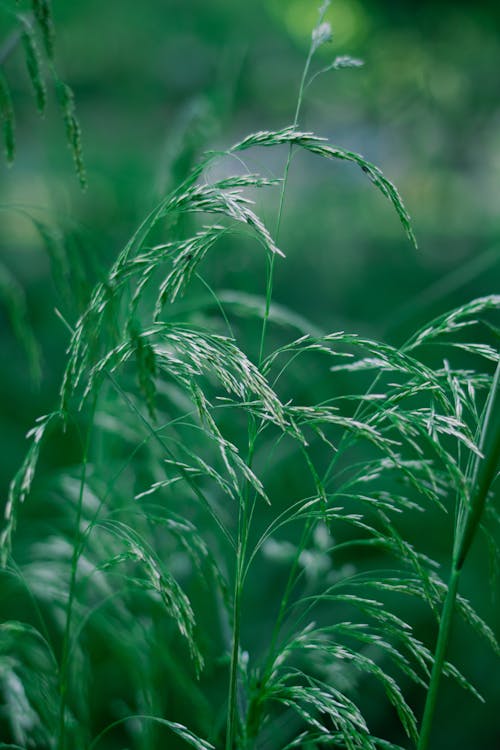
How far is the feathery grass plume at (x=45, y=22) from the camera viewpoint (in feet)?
1.90

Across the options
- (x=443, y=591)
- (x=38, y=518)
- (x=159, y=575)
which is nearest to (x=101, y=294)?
(x=159, y=575)

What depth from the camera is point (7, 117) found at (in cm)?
63

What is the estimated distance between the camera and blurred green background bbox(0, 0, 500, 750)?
3.45 meters

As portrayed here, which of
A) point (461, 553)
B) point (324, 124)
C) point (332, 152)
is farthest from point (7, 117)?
point (324, 124)

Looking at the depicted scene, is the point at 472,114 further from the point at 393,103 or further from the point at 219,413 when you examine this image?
the point at 219,413

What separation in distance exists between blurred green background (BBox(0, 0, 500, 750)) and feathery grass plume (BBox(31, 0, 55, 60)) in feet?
6.78

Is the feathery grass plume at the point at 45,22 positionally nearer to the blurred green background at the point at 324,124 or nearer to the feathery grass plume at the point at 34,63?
the feathery grass plume at the point at 34,63

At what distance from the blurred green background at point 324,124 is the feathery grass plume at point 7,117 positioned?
2.02 m

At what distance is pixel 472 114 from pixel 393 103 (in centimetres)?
47

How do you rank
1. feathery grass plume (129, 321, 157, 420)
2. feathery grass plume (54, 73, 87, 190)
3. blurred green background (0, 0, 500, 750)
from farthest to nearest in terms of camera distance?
blurred green background (0, 0, 500, 750)
feathery grass plume (54, 73, 87, 190)
feathery grass plume (129, 321, 157, 420)

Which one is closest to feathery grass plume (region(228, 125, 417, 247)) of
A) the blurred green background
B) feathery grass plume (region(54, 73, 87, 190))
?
feathery grass plume (region(54, 73, 87, 190))

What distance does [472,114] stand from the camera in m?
4.73

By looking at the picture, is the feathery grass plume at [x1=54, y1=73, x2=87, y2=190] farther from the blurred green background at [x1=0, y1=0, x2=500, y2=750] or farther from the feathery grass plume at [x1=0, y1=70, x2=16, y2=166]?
the blurred green background at [x1=0, y1=0, x2=500, y2=750]

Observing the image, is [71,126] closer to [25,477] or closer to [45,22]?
[45,22]
